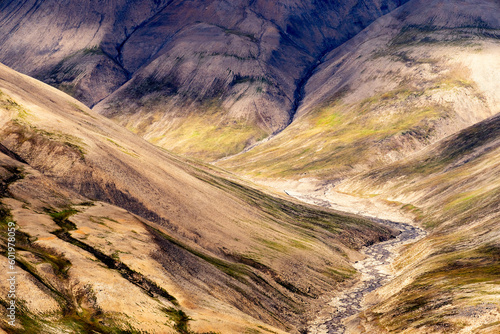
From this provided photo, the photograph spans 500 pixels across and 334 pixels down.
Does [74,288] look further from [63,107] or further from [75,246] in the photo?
[63,107]

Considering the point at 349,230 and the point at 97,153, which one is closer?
the point at 97,153

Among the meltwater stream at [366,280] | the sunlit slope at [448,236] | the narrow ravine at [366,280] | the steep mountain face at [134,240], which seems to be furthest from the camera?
the narrow ravine at [366,280]

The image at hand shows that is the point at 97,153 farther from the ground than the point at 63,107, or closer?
closer

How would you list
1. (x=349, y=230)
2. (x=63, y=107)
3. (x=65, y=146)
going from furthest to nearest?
(x=349, y=230) → (x=63, y=107) → (x=65, y=146)

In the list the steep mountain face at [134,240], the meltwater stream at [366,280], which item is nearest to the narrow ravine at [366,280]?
the meltwater stream at [366,280]

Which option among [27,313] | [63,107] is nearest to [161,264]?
[27,313]

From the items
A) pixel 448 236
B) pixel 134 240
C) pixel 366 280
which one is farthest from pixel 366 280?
pixel 134 240

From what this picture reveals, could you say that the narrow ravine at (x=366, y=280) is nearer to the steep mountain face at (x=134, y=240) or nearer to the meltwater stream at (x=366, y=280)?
the meltwater stream at (x=366, y=280)
